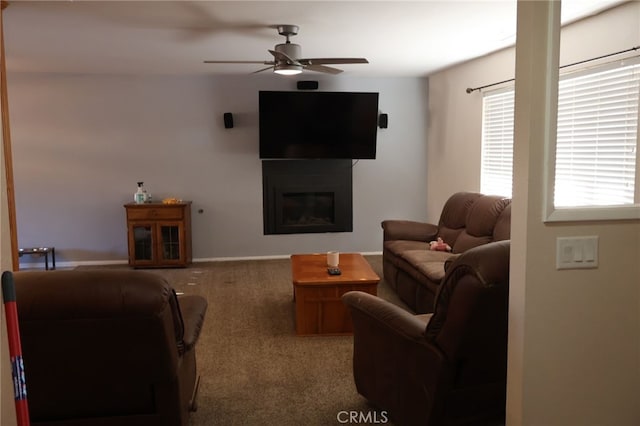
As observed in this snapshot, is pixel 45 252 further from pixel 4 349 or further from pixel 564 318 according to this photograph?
pixel 564 318

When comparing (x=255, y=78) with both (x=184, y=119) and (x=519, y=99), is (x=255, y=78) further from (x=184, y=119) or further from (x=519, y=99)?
(x=519, y=99)

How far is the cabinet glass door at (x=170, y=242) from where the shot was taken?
20.0ft

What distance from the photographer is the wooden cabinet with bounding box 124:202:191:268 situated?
6023 millimetres

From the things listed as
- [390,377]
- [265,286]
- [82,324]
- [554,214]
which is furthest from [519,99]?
[265,286]

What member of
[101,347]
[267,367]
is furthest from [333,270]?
[101,347]

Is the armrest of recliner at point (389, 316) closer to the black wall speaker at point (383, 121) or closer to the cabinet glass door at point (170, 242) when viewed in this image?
the cabinet glass door at point (170, 242)

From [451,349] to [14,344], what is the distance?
5.18 feet

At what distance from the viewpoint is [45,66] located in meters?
5.69

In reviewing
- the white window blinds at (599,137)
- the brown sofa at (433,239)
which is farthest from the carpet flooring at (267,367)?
the white window blinds at (599,137)

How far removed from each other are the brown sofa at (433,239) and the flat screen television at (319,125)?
4.62 feet

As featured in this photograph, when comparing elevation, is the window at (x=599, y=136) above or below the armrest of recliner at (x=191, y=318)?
above

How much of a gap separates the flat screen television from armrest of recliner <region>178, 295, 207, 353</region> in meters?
3.73

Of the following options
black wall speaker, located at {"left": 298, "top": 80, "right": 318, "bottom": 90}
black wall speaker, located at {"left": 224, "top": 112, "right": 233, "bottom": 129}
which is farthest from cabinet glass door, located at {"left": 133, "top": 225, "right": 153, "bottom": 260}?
black wall speaker, located at {"left": 298, "top": 80, "right": 318, "bottom": 90}

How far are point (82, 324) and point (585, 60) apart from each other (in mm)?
3653
